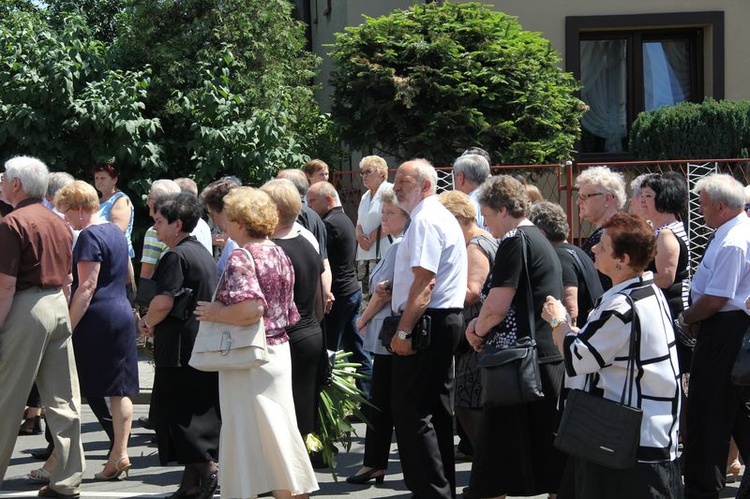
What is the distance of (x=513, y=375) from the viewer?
5.97 m

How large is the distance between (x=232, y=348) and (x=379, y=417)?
68.4 inches

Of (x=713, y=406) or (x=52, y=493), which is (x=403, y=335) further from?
(x=52, y=493)

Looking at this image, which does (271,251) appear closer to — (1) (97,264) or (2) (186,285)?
(2) (186,285)

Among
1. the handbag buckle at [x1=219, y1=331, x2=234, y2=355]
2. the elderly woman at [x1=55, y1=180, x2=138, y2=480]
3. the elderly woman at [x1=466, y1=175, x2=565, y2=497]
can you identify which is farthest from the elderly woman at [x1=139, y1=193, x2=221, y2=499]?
the elderly woman at [x1=466, y1=175, x2=565, y2=497]

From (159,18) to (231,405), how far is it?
8.77 metres

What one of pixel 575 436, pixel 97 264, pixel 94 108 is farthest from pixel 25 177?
pixel 94 108

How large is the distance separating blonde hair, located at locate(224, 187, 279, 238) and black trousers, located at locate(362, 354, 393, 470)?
1489 millimetres

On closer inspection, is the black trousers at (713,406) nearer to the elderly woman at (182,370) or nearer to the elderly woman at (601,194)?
the elderly woman at (601,194)

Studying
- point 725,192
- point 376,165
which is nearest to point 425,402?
point 725,192

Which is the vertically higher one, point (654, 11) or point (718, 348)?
point (654, 11)

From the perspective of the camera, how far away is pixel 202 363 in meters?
5.96

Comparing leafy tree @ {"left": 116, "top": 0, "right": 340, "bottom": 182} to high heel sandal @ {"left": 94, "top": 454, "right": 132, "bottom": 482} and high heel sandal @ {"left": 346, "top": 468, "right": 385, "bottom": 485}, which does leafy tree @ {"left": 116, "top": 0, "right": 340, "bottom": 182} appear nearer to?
high heel sandal @ {"left": 94, "top": 454, "right": 132, "bottom": 482}

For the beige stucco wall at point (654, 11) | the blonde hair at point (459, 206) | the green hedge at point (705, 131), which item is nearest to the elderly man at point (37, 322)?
the blonde hair at point (459, 206)

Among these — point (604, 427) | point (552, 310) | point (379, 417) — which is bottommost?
point (379, 417)
